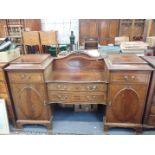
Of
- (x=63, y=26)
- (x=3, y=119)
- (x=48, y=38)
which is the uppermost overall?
(x=63, y=26)

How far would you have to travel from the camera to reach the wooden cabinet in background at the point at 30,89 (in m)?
1.43

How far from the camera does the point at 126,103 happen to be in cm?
151

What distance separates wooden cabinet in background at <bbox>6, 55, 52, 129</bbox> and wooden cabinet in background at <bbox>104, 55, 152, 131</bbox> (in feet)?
2.20

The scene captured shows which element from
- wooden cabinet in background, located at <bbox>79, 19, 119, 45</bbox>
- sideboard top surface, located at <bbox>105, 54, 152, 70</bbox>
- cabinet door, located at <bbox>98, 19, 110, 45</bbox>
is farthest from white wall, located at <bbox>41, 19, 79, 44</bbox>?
sideboard top surface, located at <bbox>105, 54, 152, 70</bbox>

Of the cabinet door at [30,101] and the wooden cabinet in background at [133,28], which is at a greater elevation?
the wooden cabinet in background at [133,28]

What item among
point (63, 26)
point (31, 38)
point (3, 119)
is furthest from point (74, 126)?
point (63, 26)

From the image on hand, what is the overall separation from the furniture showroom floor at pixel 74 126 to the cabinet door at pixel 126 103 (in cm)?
18

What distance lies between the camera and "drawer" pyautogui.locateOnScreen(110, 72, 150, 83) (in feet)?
4.47

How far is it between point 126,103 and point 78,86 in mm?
530

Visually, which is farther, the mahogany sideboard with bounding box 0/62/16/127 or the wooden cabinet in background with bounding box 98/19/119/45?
the wooden cabinet in background with bounding box 98/19/119/45

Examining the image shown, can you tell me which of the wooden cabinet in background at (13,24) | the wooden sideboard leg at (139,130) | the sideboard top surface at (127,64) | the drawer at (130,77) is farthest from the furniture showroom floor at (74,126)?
the wooden cabinet in background at (13,24)

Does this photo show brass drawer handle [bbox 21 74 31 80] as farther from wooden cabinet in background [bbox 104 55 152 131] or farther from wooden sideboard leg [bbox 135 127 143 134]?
wooden sideboard leg [bbox 135 127 143 134]

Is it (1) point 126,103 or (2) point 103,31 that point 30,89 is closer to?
(1) point 126,103

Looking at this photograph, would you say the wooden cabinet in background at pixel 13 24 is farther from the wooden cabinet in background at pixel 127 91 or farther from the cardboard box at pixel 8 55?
the wooden cabinet in background at pixel 127 91
